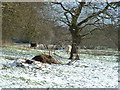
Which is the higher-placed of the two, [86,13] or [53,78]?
[86,13]

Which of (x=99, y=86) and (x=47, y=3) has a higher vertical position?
(x=47, y=3)

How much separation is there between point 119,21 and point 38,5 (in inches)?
285

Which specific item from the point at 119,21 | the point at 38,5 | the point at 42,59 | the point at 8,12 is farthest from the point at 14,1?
the point at 119,21

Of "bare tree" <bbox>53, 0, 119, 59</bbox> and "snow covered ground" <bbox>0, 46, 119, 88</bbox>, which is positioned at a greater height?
"bare tree" <bbox>53, 0, 119, 59</bbox>

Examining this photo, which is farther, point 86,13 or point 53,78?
point 86,13

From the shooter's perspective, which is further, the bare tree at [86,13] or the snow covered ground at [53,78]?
the bare tree at [86,13]

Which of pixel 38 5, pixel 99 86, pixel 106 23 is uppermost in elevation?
pixel 38 5

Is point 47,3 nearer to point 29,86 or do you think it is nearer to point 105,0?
point 105,0

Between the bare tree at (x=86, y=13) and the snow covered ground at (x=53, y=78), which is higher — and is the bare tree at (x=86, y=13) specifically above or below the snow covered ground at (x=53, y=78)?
above

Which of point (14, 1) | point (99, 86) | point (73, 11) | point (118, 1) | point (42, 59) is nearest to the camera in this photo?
point (99, 86)

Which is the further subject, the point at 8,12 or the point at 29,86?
the point at 8,12

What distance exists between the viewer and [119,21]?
1678cm

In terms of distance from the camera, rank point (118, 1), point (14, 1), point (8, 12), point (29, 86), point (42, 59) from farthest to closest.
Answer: point (118, 1), point (8, 12), point (14, 1), point (42, 59), point (29, 86)

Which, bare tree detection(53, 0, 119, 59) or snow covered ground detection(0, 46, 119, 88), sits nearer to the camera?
snow covered ground detection(0, 46, 119, 88)
